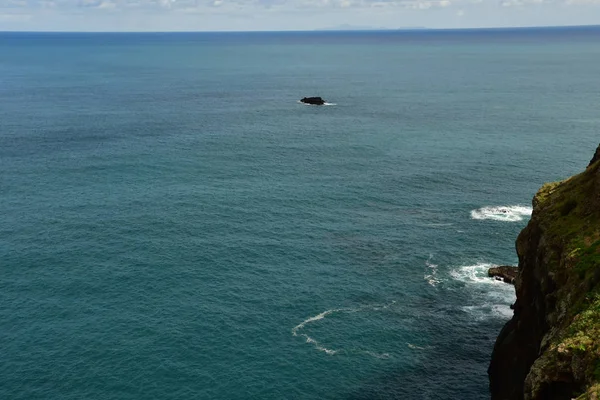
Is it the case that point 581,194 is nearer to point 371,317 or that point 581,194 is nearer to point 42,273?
point 371,317

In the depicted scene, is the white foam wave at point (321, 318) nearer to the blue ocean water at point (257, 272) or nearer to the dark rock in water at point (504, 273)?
the blue ocean water at point (257, 272)

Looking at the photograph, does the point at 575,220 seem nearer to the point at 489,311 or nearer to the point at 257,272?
the point at 489,311

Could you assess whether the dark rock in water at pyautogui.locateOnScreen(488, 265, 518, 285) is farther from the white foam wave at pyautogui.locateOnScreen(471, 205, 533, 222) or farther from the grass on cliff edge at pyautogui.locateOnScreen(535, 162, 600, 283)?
the grass on cliff edge at pyautogui.locateOnScreen(535, 162, 600, 283)

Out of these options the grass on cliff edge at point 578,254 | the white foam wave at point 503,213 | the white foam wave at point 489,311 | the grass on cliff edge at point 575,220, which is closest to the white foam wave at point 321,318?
the white foam wave at point 489,311

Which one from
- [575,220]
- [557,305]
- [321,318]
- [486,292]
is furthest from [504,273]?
[557,305]

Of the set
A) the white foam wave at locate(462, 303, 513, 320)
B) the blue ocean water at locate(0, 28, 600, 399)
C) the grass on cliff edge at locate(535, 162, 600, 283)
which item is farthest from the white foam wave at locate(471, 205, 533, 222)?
the grass on cliff edge at locate(535, 162, 600, 283)

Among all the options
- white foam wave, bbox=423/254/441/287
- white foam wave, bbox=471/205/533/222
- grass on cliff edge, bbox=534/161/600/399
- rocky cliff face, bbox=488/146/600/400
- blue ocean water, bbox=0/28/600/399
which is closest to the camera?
grass on cliff edge, bbox=534/161/600/399

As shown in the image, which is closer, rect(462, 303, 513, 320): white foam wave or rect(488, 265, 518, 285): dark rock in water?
rect(462, 303, 513, 320): white foam wave
